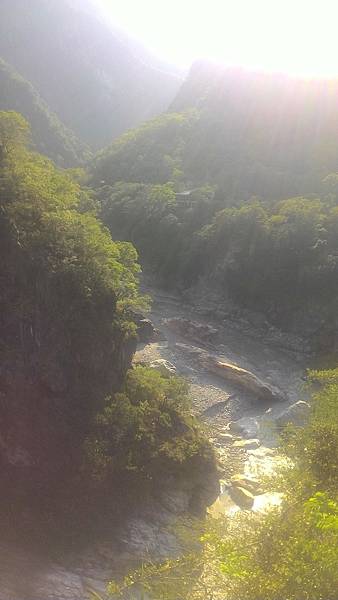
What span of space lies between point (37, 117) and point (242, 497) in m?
123

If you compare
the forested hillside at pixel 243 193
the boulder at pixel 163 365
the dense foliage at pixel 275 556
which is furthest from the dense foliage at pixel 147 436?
the forested hillside at pixel 243 193

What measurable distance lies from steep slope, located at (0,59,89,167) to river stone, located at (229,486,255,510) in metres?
109

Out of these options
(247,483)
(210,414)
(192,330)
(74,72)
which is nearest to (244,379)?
(210,414)

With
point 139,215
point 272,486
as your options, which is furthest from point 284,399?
point 139,215

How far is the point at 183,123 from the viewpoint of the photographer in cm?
10438

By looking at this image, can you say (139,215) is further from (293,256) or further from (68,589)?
(68,589)

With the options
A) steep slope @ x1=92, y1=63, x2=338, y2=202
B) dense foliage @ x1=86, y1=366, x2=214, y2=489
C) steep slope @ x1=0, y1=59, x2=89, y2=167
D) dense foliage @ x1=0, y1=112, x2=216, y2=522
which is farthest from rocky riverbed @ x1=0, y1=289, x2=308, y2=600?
steep slope @ x1=0, y1=59, x2=89, y2=167

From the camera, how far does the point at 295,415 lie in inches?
1335

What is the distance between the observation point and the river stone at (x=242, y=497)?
82.5 feet

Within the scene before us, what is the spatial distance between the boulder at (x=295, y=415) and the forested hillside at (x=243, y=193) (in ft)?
56.9

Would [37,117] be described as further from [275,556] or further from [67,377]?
[275,556]

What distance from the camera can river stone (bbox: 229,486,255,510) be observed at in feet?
82.5

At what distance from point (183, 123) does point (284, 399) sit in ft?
265

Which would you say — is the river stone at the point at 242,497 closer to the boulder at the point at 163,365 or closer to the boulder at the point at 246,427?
the boulder at the point at 246,427
